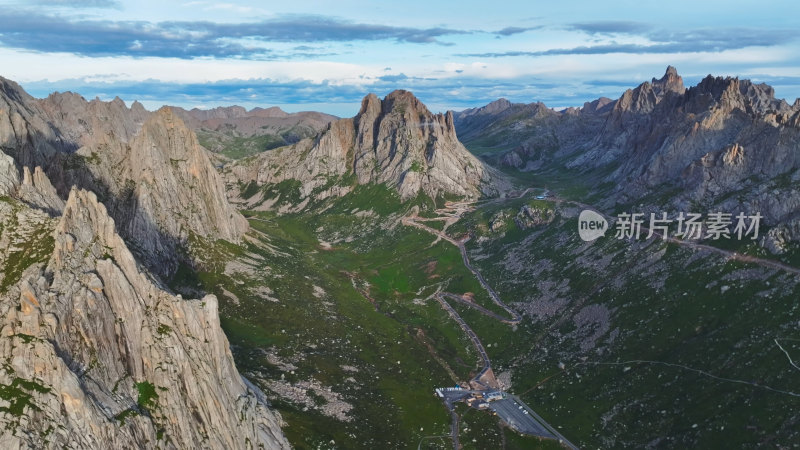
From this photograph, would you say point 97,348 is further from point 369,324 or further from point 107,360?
point 369,324

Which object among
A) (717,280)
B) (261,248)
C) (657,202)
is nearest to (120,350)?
(717,280)

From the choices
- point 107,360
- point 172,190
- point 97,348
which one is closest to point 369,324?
point 172,190

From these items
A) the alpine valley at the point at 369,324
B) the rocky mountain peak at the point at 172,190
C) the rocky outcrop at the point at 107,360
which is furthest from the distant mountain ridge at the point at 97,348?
the rocky mountain peak at the point at 172,190

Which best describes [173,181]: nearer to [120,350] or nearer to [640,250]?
[120,350]

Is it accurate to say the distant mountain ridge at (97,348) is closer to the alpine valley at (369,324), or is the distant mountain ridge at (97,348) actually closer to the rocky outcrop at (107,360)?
the rocky outcrop at (107,360)

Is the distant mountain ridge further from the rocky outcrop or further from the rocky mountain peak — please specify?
the rocky mountain peak
